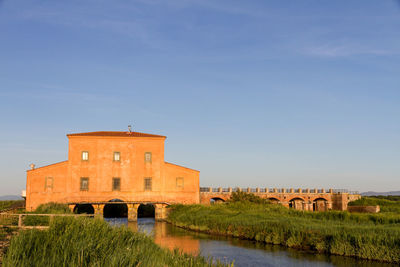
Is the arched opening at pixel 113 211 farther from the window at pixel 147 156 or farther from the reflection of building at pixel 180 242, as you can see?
the reflection of building at pixel 180 242

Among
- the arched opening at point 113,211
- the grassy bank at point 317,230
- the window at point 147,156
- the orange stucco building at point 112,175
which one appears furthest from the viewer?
the arched opening at point 113,211

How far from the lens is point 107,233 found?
13445mm

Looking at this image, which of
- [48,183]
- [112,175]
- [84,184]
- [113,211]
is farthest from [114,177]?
[113,211]

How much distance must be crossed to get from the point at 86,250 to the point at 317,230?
1384cm

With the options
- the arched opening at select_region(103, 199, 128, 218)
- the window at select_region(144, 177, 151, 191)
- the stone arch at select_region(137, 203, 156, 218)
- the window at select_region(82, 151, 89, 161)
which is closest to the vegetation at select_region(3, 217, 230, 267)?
the window at select_region(144, 177, 151, 191)

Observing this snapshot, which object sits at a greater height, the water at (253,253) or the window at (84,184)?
the window at (84,184)

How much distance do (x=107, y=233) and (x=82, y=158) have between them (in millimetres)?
27752

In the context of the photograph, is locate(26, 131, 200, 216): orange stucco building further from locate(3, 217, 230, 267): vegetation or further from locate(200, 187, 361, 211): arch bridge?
locate(3, 217, 230, 267): vegetation

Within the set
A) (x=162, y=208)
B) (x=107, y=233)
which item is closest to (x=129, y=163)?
(x=162, y=208)

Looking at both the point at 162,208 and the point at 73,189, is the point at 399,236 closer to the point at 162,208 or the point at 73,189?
the point at 162,208

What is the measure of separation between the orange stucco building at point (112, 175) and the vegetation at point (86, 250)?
25.2m

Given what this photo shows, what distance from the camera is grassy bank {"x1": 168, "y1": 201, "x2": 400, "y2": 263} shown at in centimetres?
1678

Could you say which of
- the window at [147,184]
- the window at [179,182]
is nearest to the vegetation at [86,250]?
the window at [147,184]

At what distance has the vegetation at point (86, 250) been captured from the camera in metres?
8.79
